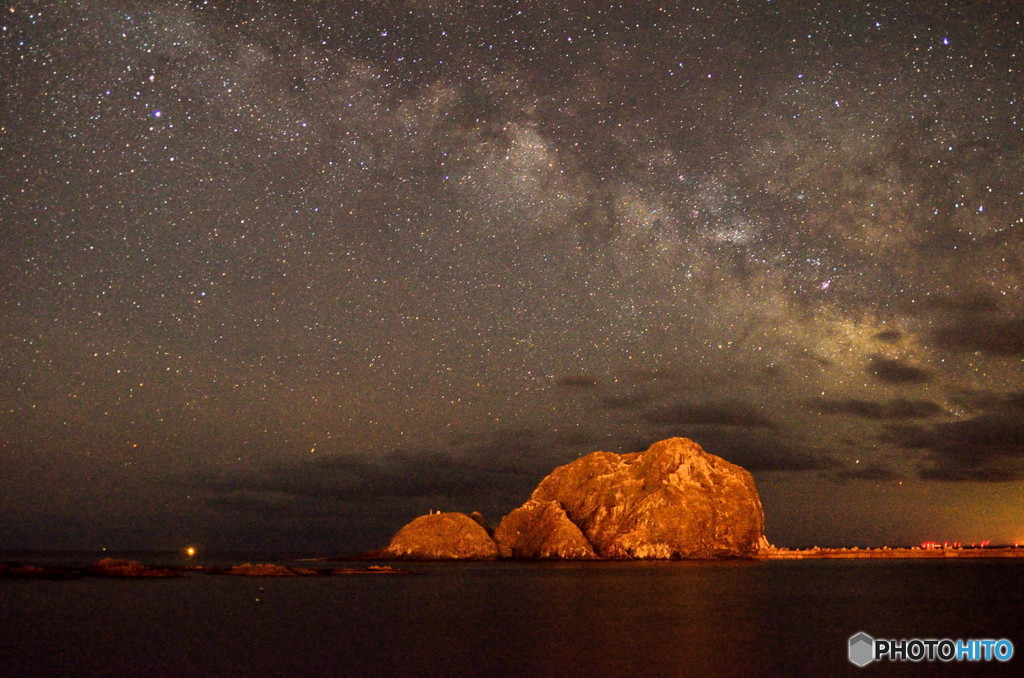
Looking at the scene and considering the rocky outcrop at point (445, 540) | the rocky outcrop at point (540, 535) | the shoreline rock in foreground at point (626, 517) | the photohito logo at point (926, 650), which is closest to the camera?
the photohito logo at point (926, 650)

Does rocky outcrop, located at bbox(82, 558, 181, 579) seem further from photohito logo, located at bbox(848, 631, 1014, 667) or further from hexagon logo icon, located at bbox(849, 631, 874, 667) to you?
photohito logo, located at bbox(848, 631, 1014, 667)

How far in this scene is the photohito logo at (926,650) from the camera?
34.3m

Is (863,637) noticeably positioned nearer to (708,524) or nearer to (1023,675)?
(1023,675)

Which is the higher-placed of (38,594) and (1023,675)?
(1023,675)

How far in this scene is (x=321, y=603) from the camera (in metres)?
62.1

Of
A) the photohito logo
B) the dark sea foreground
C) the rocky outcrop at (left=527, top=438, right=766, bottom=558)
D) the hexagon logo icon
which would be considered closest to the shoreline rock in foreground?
the rocky outcrop at (left=527, top=438, right=766, bottom=558)

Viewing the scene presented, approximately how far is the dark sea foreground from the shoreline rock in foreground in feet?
268

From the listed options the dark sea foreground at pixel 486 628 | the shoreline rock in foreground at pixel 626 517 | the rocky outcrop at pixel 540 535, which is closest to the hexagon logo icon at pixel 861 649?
the dark sea foreground at pixel 486 628

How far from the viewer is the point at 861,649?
37656 millimetres

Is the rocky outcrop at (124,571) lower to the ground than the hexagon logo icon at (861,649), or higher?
lower

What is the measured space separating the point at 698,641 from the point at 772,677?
997 centimetres

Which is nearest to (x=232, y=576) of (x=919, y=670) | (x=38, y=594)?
(x=38, y=594)

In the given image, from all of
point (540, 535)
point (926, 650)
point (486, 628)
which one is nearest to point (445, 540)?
point (540, 535)

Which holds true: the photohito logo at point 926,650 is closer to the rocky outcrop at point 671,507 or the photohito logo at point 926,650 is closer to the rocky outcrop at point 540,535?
the rocky outcrop at point 671,507
